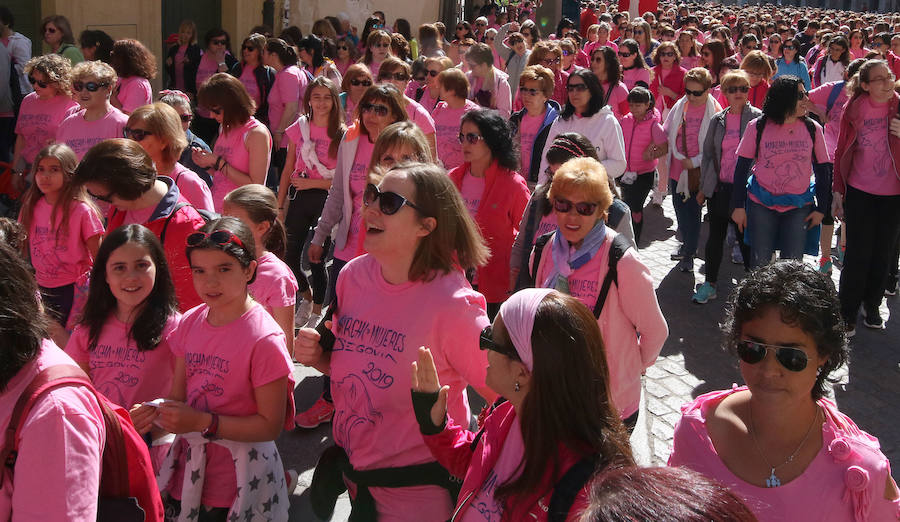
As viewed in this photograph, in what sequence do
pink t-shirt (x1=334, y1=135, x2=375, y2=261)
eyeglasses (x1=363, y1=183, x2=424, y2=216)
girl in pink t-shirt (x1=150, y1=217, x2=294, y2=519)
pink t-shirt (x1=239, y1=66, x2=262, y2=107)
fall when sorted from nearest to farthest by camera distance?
eyeglasses (x1=363, y1=183, x2=424, y2=216) → girl in pink t-shirt (x1=150, y1=217, x2=294, y2=519) → pink t-shirt (x1=334, y1=135, x2=375, y2=261) → pink t-shirt (x1=239, y1=66, x2=262, y2=107)

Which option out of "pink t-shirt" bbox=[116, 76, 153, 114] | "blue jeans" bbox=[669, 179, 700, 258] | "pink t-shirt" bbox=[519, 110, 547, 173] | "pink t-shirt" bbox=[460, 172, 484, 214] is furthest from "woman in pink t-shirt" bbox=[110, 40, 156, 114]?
"blue jeans" bbox=[669, 179, 700, 258]

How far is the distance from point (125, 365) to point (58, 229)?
1569mm

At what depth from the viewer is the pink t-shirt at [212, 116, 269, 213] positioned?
20.2ft

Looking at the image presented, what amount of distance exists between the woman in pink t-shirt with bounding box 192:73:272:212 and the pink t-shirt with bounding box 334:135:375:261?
801 mm

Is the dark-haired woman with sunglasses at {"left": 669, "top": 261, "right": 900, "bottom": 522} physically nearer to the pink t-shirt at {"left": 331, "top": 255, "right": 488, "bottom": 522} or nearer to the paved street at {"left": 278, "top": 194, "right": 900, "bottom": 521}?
the pink t-shirt at {"left": 331, "top": 255, "right": 488, "bottom": 522}

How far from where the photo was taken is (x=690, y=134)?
8.22 m

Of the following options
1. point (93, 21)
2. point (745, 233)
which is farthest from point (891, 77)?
point (93, 21)

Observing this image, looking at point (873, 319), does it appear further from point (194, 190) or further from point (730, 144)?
point (194, 190)

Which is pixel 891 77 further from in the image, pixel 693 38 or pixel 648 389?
pixel 693 38

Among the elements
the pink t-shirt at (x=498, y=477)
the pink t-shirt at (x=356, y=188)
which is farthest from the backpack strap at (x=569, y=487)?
the pink t-shirt at (x=356, y=188)

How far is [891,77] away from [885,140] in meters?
0.45

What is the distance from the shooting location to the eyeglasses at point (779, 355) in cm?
Answer: 249

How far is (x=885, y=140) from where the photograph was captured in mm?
6477

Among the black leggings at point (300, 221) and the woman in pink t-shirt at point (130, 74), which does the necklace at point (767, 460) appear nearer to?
the black leggings at point (300, 221)
